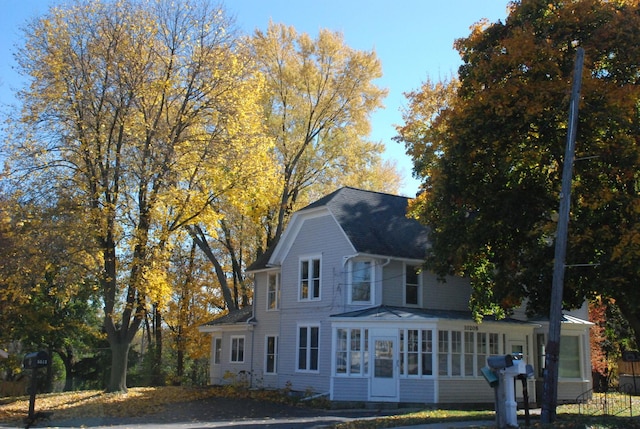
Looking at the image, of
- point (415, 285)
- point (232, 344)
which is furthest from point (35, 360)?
point (232, 344)

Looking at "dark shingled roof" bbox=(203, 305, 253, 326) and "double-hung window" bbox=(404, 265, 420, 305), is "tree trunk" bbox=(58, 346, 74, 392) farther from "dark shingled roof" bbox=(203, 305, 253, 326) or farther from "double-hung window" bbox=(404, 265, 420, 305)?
"double-hung window" bbox=(404, 265, 420, 305)

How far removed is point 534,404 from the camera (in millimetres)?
25391

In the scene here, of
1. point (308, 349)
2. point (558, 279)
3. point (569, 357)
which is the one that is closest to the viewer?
point (558, 279)

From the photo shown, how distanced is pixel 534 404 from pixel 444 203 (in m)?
11.2

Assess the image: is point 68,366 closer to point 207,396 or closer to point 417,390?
point 207,396

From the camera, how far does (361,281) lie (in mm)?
25531

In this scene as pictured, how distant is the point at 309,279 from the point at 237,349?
7.34 m

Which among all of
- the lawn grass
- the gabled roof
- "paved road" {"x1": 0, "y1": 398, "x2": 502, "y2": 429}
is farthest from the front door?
the gabled roof

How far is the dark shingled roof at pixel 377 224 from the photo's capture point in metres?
25.6

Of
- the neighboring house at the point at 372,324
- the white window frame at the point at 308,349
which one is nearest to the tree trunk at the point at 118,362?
the neighboring house at the point at 372,324

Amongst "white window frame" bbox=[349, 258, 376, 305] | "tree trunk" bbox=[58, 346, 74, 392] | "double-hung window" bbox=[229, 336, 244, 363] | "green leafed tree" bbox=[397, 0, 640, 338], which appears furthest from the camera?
"tree trunk" bbox=[58, 346, 74, 392]

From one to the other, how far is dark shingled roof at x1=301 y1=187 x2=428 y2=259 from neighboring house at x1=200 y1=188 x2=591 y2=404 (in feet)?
0.21

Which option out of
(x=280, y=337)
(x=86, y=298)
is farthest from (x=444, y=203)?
(x=86, y=298)

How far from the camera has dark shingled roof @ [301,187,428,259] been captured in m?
25.6
